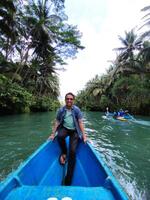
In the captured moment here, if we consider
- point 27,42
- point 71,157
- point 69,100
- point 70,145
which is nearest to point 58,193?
point 71,157

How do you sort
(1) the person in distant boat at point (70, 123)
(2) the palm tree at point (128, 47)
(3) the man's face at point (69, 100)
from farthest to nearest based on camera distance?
(2) the palm tree at point (128, 47), (1) the person in distant boat at point (70, 123), (3) the man's face at point (69, 100)

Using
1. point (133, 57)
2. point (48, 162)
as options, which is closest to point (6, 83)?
point (48, 162)

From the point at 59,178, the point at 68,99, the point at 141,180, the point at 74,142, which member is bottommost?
the point at 141,180

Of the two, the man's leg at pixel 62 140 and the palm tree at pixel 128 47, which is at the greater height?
the palm tree at pixel 128 47

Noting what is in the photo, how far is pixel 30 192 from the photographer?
2500mm

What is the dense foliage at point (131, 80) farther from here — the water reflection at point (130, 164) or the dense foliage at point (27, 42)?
the water reflection at point (130, 164)

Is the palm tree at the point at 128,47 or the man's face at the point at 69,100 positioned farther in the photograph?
the palm tree at the point at 128,47

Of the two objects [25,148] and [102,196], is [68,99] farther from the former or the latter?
[25,148]

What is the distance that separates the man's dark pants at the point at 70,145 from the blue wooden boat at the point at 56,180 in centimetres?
19

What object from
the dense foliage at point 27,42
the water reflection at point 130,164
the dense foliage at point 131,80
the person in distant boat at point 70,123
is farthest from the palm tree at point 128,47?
the person in distant boat at point 70,123

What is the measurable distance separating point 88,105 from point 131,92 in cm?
1799

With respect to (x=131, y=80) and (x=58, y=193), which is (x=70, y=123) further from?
(x=131, y=80)

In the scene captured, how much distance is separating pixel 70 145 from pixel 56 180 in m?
0.73

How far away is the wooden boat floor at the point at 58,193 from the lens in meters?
2.41
